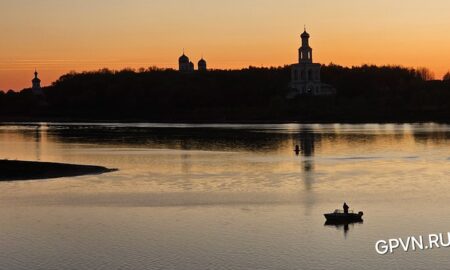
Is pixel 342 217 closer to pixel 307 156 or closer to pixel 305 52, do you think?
pixel 307 156

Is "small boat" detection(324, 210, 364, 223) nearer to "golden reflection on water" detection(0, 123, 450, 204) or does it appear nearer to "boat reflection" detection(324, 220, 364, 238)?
"boat reflection" detection(324, 220, 364, 238)

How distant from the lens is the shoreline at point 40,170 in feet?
175

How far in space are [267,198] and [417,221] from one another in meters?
10.4

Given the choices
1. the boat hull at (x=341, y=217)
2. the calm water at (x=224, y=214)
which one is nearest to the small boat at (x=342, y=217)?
the boat hull at (x=341, y=217)

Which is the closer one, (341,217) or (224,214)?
(341,217)

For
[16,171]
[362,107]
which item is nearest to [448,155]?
[16,171]

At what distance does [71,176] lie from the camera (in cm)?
5547

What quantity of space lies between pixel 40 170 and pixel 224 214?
21.7 meters

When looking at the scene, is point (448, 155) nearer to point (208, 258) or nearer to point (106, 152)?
point (106, 152)

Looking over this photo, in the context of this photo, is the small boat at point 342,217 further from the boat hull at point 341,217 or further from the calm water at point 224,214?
the calm water at point 224,214

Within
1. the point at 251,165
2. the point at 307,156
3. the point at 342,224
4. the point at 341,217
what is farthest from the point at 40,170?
the point at 307,156

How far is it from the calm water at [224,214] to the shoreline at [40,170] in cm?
188

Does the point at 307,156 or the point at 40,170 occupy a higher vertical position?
the point at 40,170

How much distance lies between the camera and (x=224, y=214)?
1511 inches
